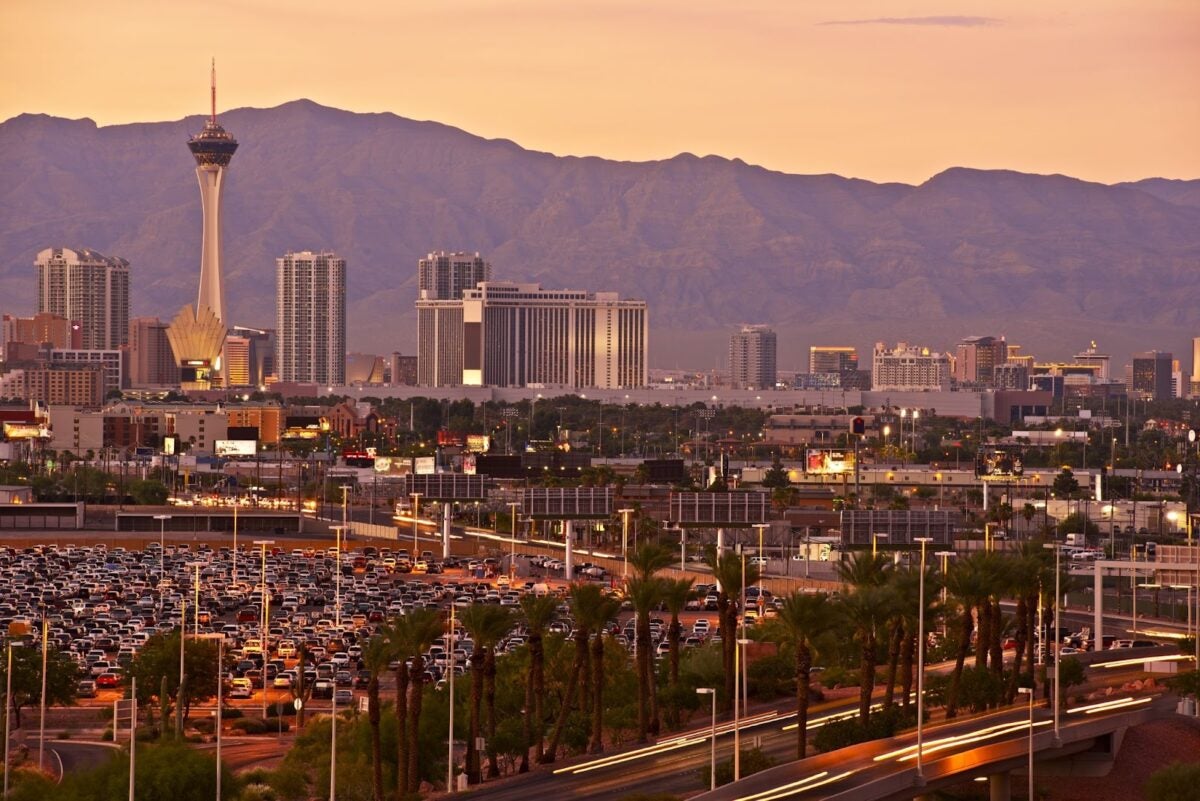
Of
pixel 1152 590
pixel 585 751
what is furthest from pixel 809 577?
pixel 585 751

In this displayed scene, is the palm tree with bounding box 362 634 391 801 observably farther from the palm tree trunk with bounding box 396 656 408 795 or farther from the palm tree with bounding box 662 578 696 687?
the palm tree with bounding box 662 578 696 687

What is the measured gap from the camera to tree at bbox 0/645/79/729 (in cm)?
7800

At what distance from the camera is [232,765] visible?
231ft

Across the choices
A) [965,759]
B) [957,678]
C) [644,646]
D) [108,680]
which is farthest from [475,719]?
[108,680]

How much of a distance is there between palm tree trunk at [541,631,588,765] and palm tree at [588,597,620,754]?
0.48 meters

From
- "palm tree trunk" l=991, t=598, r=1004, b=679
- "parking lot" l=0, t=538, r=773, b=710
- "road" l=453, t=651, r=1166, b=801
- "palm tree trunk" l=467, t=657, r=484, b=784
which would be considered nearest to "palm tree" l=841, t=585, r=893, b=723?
"road" l=453, t=651, r=1166, b=801

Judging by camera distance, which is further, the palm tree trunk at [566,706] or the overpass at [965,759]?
the palm tree trunk at [566,706]

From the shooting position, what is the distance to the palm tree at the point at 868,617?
6400 centimetres

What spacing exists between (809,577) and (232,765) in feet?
159

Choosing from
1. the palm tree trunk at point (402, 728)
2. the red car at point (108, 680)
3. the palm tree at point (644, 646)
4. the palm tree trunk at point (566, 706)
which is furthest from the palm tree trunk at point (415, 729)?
the red car at point (108, 680)

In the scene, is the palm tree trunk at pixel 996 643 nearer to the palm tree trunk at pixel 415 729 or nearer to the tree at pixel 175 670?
the palm tree trunk at pixel 415 729

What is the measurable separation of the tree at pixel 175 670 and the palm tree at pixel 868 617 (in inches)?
966

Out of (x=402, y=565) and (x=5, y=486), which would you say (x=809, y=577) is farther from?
(x=5, y=486)

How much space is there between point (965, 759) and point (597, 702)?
1490cm
